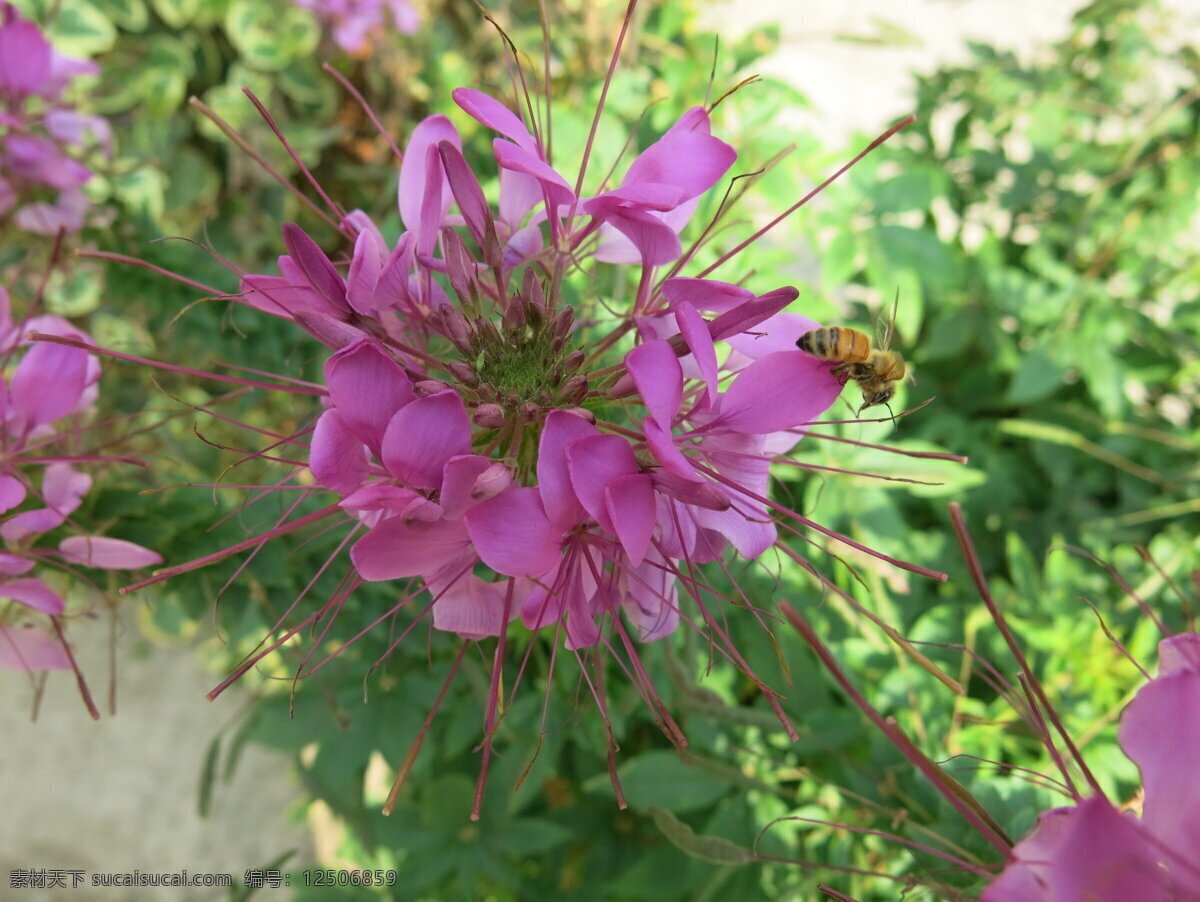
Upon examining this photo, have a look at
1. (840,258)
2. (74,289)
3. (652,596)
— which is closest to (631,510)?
(652,596)

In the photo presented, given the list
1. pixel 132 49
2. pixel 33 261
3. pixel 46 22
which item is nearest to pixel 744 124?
pixel 33 261

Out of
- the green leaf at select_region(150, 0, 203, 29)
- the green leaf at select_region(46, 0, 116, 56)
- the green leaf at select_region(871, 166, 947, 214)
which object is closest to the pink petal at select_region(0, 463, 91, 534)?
the green leaf at select_region(871, 166, 947, 214)

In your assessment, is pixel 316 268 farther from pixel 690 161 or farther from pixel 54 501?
pixel 54 501

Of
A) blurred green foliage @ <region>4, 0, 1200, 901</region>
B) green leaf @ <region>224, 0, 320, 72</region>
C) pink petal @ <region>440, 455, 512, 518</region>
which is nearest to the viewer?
pink petal @ <region>440, 455, 512, 518</region>

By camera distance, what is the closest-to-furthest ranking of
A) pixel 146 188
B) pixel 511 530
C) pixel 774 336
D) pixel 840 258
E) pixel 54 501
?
pixel 511 530
pixel 774 336
pixel 54 501
pixel 840 258
pixel 146 188

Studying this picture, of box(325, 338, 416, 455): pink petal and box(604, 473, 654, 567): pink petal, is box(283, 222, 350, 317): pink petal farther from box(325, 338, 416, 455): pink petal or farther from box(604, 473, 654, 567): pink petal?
box(604, 473, 654, 567): pink petal

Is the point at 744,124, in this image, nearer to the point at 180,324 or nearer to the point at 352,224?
the point at 352,224

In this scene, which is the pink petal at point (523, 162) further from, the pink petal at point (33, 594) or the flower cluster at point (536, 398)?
the pink petal at point (33, 594)
